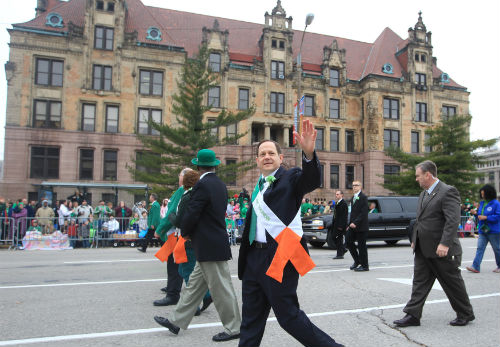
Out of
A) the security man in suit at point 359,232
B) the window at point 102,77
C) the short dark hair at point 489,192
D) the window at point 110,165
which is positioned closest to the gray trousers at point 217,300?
the security man in suit at point 359,232

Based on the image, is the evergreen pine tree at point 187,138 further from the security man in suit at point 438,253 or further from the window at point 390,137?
the window at point 390,137

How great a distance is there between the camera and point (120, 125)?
32.7 meters

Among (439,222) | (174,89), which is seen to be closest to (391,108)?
(174,89)

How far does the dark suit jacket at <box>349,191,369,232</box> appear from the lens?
8.96 m

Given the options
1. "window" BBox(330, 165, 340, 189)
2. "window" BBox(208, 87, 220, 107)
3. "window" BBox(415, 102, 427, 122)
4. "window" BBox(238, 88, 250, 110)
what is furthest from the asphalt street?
"window" BBox(415, 102, 427, 122)

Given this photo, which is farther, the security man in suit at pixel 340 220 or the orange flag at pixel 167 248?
the security man in suit at pixel 340 220

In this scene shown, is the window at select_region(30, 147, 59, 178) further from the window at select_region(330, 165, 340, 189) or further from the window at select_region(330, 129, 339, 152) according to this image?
the window at select_region(330, 129, 339, 152)

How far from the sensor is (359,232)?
895cm

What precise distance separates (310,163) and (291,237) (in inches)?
24.9

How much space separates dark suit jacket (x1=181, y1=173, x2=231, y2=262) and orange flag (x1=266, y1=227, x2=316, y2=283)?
1392 mm

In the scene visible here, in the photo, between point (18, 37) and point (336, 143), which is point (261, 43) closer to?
point (336, 143)

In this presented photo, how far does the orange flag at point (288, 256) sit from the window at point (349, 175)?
3897 cm

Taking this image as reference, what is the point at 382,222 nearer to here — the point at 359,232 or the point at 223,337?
the point at 359,232

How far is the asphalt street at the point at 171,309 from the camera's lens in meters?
4.32
